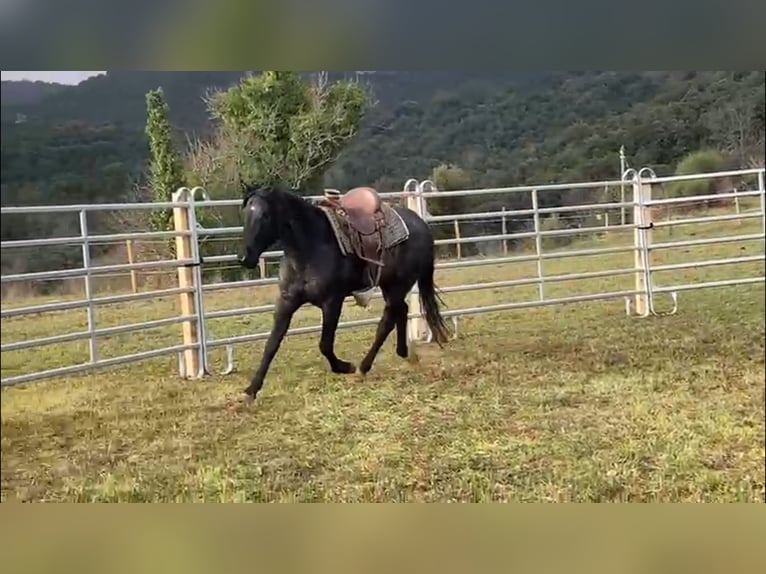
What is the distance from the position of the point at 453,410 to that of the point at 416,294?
252mm

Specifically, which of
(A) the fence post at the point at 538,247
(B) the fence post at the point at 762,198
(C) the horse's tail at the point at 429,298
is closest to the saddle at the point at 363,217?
(C) the horse's tail at the point at 429,298

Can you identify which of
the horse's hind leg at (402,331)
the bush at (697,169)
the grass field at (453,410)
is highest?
the bush at (697,169)

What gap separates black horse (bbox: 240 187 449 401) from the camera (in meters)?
1.68

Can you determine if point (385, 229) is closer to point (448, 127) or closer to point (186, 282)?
point (448, 127)

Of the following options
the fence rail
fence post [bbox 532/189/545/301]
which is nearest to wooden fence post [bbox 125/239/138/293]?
the fence rail

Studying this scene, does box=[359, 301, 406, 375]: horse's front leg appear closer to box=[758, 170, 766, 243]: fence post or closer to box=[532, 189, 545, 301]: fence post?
box=[532, 189, 545, 301]: fence post

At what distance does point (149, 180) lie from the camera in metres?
1.68

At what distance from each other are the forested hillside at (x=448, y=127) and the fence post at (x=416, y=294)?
0.03m

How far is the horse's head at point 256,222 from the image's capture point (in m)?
1.67

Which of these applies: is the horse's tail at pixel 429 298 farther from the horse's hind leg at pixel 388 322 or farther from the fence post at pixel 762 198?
the fence post at pixel 762 198

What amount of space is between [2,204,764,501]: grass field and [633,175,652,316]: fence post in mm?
23

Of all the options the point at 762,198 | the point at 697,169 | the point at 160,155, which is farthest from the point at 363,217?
the point at 762,198

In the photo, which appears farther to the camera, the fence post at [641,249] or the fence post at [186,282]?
the fence post at [641,249]

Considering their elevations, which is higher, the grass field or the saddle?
the saddle
